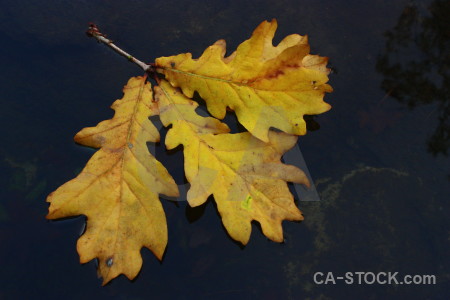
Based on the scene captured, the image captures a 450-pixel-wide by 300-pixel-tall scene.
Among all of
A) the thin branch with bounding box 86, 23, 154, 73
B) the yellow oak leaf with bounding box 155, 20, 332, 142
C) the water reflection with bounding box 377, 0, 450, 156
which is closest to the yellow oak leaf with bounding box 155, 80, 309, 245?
the yellow oak leaf with bounding box 155, 20, 332, 142

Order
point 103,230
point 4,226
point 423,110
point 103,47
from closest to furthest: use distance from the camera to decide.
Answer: point 103,230, point 4,226, point 423,110, point 103,47

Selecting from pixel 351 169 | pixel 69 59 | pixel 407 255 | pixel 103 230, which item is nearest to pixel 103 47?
pixel 69 59

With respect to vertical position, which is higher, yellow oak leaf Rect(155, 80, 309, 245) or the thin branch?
the thin branch

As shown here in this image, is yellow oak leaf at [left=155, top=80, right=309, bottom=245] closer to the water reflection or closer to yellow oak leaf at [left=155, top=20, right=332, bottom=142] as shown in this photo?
yellow oak leaf at [left=155, top=20, right=332, bottom=142]

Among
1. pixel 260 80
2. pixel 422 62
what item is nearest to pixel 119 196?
pixel 260 80

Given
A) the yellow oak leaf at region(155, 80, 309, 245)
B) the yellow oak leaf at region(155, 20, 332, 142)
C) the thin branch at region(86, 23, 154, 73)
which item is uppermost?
the thin branch at region(86, 23, 154, 73)

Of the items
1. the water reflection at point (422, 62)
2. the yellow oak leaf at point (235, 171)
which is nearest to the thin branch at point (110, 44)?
the yellow oak leaf at point (235, 171)

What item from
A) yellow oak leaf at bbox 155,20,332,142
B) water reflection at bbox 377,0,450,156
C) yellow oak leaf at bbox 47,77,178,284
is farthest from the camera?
water reflection at bbox 377,0,450,156

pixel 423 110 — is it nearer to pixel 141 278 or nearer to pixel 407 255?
pixel 407 255
